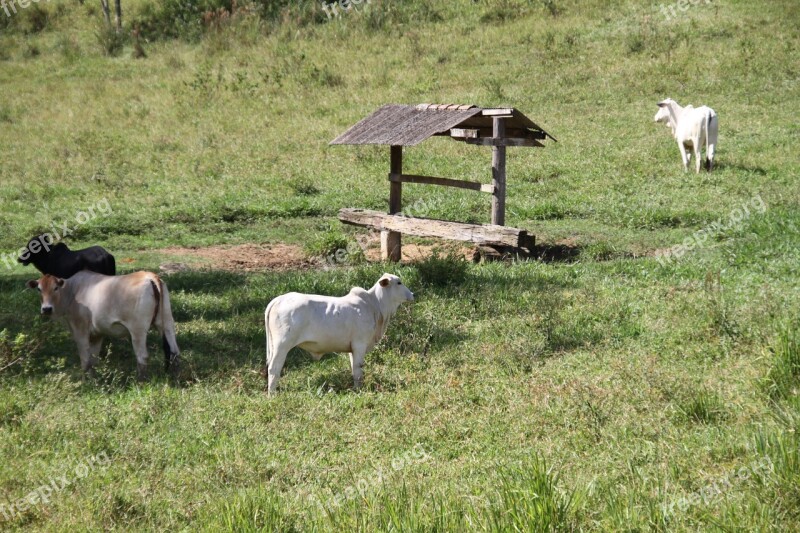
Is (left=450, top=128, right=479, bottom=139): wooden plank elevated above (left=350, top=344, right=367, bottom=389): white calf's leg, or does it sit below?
above

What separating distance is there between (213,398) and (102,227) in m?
8.80

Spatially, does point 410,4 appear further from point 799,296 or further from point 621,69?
point 799,296

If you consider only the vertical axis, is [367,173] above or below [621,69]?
below

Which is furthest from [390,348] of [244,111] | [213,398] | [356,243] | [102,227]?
[244,111]

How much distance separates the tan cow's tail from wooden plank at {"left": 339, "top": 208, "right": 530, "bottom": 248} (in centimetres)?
527

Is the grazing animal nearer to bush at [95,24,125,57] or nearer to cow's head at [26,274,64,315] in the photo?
cow's head at [26,274,64,315]

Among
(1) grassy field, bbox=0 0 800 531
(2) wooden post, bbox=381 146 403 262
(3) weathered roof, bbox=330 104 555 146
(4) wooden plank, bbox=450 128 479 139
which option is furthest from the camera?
(2) wooden post, bbox=381 146 403 262

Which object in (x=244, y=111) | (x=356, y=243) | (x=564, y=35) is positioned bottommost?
(x=356, y=243)

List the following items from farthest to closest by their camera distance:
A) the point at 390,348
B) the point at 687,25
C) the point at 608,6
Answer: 1. the point at 608,6
2. the point at 687,25
3. the point at 390,348

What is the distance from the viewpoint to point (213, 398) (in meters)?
7.61

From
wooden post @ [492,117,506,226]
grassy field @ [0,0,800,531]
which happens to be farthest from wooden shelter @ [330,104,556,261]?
grassy field @ [0,0,800,531]

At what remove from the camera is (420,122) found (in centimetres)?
1285

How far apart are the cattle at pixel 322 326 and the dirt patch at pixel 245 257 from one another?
535 centimetres

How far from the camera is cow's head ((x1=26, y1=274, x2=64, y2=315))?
872 centimetres
